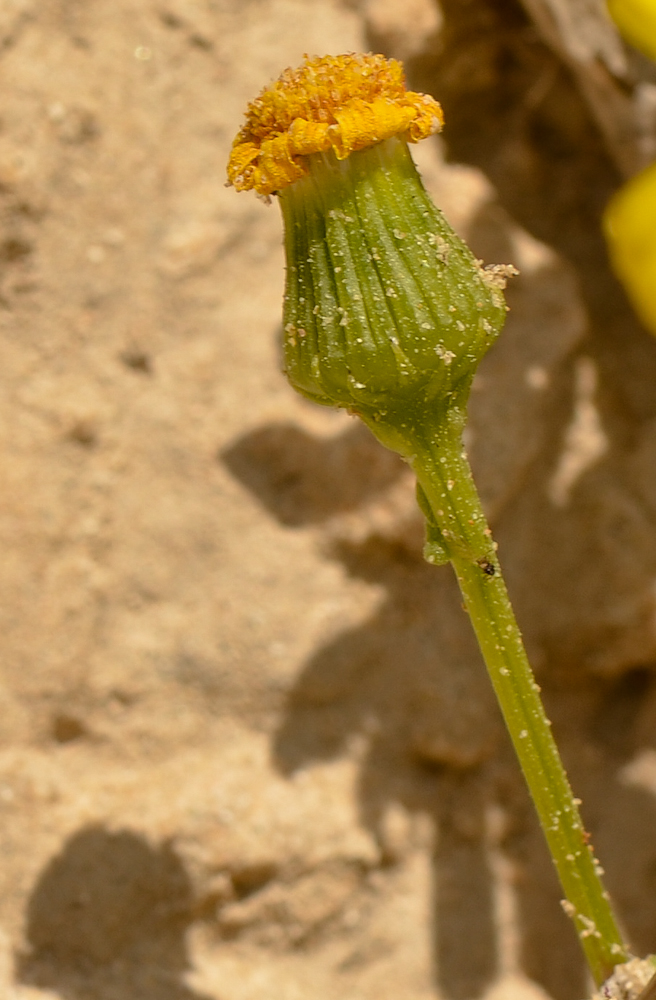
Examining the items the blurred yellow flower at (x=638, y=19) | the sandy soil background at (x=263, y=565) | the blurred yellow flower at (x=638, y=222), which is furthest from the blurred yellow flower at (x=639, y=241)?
the sandy soil background at (x=263, y=565)

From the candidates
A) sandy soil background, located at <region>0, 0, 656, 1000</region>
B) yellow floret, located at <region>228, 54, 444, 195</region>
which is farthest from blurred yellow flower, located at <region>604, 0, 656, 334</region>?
yellow floret, located at <region>228, 54, 444, 195</region>

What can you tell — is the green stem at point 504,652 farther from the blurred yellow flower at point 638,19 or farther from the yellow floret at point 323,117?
the blurred yellow flower at point 638,19

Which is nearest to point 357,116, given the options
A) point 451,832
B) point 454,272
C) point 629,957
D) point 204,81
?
point 454,272

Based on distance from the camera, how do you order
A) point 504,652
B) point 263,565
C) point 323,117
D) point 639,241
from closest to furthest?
point 323,117 < point 504,652 < point 639,241 < point 263,565

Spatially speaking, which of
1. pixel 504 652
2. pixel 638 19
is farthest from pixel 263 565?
pixel 638 19

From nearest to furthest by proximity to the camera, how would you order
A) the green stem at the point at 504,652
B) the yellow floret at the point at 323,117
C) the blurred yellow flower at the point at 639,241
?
the yellow floret at the point at 323,117 < the green stem at the point at 504,652 < the blurred yellow flower at the point at 639,241

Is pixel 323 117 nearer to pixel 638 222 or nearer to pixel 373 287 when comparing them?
pixel 373 287

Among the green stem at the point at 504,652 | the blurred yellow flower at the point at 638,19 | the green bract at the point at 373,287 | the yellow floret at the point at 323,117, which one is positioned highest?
the blurred yellow flower at the point at 638,19
